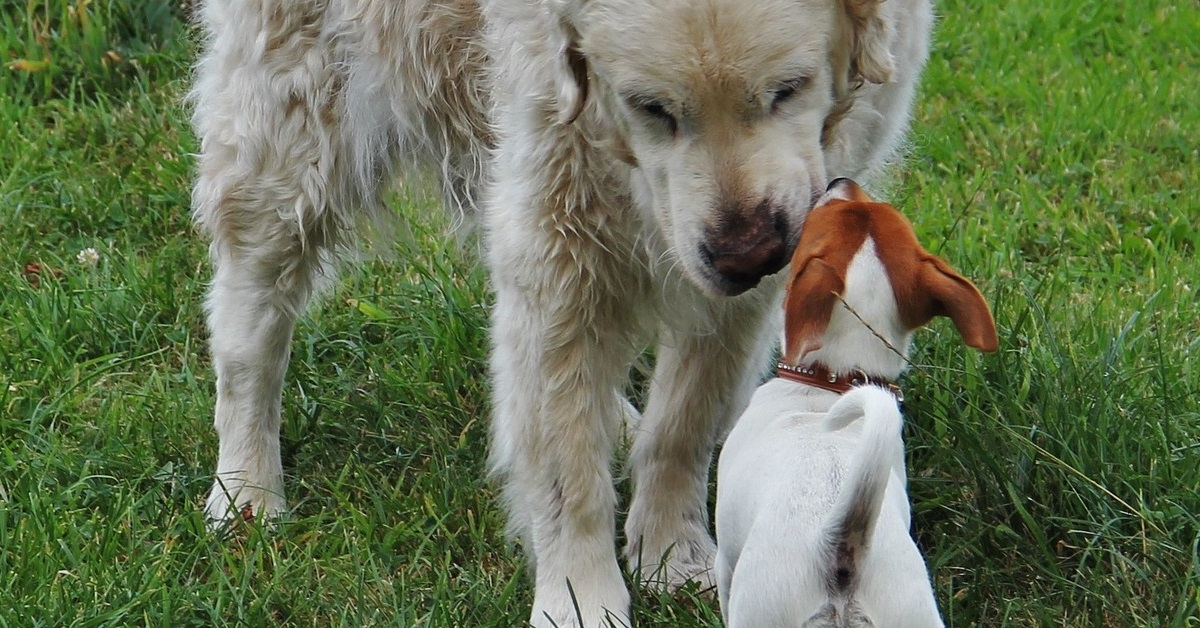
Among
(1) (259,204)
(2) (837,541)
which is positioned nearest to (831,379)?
(2) (837,541)

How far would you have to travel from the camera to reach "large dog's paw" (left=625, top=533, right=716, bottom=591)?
3.69m

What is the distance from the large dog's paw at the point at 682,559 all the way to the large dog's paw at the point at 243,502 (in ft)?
3.01

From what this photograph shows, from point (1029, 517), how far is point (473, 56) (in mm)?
1643

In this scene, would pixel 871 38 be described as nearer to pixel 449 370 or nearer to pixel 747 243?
pixel 747 243

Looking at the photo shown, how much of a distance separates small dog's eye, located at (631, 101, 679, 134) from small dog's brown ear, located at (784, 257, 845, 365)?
38cm

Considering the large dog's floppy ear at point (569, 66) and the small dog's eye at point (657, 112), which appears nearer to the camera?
the small dog's eye at point (657, 112)

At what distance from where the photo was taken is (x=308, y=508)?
4.08 meters

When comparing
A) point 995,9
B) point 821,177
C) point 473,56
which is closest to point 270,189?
point 473,56

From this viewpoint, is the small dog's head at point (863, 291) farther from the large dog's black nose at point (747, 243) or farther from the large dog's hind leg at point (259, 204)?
the large dog's hind leg at point (259, 204)

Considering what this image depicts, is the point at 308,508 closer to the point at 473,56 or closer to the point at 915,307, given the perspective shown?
the point at 473,56

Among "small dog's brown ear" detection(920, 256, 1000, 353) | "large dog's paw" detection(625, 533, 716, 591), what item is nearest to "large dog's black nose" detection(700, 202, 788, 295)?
"small dog's brown ear" detection(920, 256, 1000, 353)

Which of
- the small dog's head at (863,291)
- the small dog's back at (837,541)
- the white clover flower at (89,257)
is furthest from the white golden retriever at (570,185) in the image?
the white clover flower at (89,257)

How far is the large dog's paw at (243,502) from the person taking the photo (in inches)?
150

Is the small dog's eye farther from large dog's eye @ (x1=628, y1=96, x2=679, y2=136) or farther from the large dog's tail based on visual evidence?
the large dog's tail
